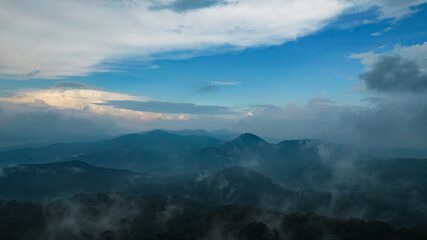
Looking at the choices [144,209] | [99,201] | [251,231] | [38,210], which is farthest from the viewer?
[99,201]

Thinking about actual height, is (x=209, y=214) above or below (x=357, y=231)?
below

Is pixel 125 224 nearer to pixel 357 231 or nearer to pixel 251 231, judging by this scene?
pixel 251 231

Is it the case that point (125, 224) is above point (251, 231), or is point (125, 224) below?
below

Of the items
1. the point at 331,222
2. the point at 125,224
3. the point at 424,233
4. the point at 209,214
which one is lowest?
the point at 125,224

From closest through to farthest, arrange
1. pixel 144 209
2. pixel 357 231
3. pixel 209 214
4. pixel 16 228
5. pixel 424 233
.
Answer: pixel 424 233, pixel 357 231, pixel 16 228, pixel 209 214, pixel 144 209

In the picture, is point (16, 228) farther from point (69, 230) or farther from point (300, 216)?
point (300, 216)

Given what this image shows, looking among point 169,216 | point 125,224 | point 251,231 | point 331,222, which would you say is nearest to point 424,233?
point 331,222

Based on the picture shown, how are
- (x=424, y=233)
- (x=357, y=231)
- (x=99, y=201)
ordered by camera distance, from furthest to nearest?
1. (x=99, y=201)
2. (x=357, y=231)
3. (x=424, y=233)

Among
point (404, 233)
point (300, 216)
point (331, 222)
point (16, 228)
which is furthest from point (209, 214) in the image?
point (16, 228)

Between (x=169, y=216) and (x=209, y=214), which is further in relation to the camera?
(x=169, y=216)

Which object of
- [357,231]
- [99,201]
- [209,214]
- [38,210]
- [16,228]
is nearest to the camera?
[357,231]
